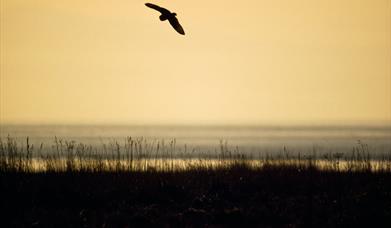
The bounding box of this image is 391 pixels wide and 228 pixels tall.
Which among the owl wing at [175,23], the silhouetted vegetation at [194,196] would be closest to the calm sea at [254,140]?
the silhouetted vegetation at [194,196]

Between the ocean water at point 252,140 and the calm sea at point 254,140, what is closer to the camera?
the ocean water at point 252,140

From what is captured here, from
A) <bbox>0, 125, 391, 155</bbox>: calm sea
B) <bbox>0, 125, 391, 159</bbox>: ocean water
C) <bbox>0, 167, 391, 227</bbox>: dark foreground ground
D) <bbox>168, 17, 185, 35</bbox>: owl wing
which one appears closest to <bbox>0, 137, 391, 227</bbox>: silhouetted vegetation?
<bbox>0, 167, 391, 227</bbox>: dark foreground ground

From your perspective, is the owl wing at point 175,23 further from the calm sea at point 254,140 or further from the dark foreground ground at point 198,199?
the calm sea at point 254,140

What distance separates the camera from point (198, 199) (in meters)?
14.7

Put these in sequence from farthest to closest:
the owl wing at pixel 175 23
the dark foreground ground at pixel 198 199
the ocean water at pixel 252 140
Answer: the ocean water at pixel 252 140 → the owl wing at pixel 175 23 → the dark foreground ground at pixel 198 199

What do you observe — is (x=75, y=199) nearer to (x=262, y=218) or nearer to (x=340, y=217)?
(x=262, y=218)

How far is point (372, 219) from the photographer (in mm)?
12992

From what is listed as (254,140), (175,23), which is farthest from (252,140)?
(175,23)

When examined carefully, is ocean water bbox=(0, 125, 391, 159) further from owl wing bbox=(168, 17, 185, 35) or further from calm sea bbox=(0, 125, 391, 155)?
owl wing bbox=(168, 17, 185, 35)

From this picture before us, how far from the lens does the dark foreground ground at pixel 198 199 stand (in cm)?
1303

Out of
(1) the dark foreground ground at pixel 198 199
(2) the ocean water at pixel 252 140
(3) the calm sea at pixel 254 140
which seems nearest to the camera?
(1) the dark foreground ground at pixel 198 199

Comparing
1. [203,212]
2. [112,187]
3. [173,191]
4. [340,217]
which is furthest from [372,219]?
[112,187]

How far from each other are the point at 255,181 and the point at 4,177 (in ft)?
18.6

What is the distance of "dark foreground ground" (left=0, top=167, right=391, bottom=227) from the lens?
1303cm
